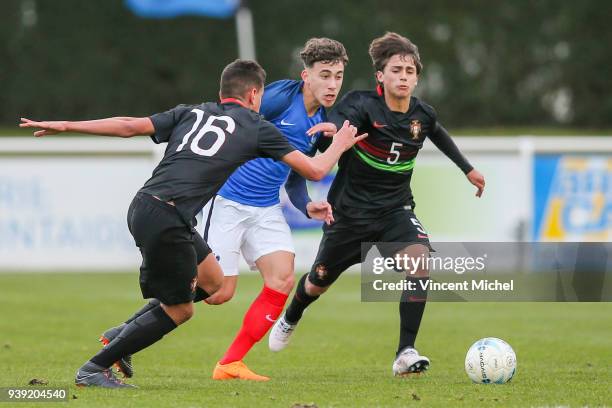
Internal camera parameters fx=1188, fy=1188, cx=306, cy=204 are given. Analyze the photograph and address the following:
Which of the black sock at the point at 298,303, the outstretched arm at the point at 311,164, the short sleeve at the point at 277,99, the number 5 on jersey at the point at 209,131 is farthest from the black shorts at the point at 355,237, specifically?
the number 5 on jersey at the point at 209,131

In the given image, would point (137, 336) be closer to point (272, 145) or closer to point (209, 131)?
point (209, 131)

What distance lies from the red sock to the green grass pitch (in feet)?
0.91

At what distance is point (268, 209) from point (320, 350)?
213cm

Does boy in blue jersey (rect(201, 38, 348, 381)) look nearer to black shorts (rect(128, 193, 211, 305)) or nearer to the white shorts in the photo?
the white shorts

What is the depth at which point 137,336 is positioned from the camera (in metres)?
7.39

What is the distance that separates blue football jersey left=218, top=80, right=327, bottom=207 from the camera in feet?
28.3

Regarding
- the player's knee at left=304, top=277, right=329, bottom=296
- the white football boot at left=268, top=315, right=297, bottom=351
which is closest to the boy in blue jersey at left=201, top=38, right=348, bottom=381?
the player's knee at left=304, top=277, right=329, bottom=296

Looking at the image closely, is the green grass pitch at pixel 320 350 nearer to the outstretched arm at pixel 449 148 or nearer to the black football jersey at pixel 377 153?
the black football jersey at pixel 377 153

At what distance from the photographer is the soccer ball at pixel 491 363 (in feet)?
25.8

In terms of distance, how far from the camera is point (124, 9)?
37.3 metres

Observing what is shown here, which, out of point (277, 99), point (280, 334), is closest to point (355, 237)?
point (280, 334)

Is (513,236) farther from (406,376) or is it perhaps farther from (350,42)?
(350,42)

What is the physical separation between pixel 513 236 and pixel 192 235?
1060cm

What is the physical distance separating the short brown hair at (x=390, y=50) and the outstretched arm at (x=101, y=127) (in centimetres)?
210
